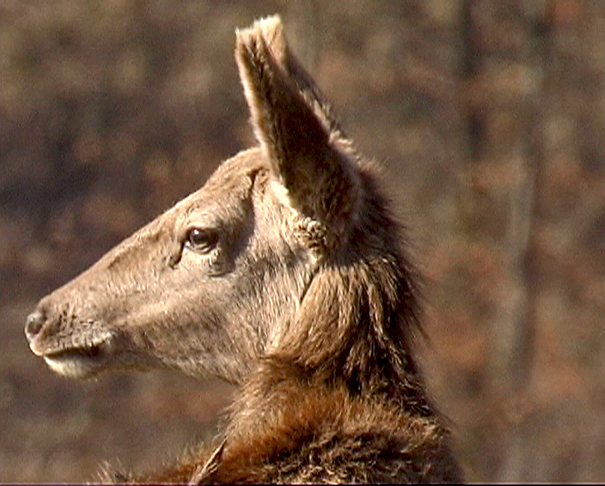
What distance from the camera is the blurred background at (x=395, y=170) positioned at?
15492 millimetres

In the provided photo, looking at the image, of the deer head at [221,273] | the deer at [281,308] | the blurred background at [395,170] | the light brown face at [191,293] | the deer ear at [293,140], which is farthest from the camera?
the blurred background at [395,170]

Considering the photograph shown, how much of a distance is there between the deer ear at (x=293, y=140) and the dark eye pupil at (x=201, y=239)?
0.34 meters

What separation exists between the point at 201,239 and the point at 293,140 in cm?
58

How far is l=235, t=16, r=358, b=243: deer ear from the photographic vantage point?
4949 millimetres

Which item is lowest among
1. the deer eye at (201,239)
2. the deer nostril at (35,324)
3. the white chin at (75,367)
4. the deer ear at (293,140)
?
the white chin at (75,367)

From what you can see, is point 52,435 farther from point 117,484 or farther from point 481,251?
point 117,484

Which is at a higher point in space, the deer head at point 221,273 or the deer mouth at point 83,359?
the deer head at point 221,273

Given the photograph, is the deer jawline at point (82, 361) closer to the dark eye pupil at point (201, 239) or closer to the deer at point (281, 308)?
the deer at point (281, 308)

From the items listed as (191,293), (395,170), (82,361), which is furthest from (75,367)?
(395,170)

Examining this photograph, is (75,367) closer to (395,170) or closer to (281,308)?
(281,308)

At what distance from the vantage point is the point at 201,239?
215 inches

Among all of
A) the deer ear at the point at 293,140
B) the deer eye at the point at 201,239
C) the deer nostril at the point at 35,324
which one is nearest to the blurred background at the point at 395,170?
the deer nostril at the point at 35,324

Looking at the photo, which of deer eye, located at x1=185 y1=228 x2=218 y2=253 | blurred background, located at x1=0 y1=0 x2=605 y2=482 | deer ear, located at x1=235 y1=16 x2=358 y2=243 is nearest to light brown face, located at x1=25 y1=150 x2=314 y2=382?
deer eye, located at x1=185 y1=228 x2=218 y2=253

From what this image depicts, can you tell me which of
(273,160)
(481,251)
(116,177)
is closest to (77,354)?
(273,160)
